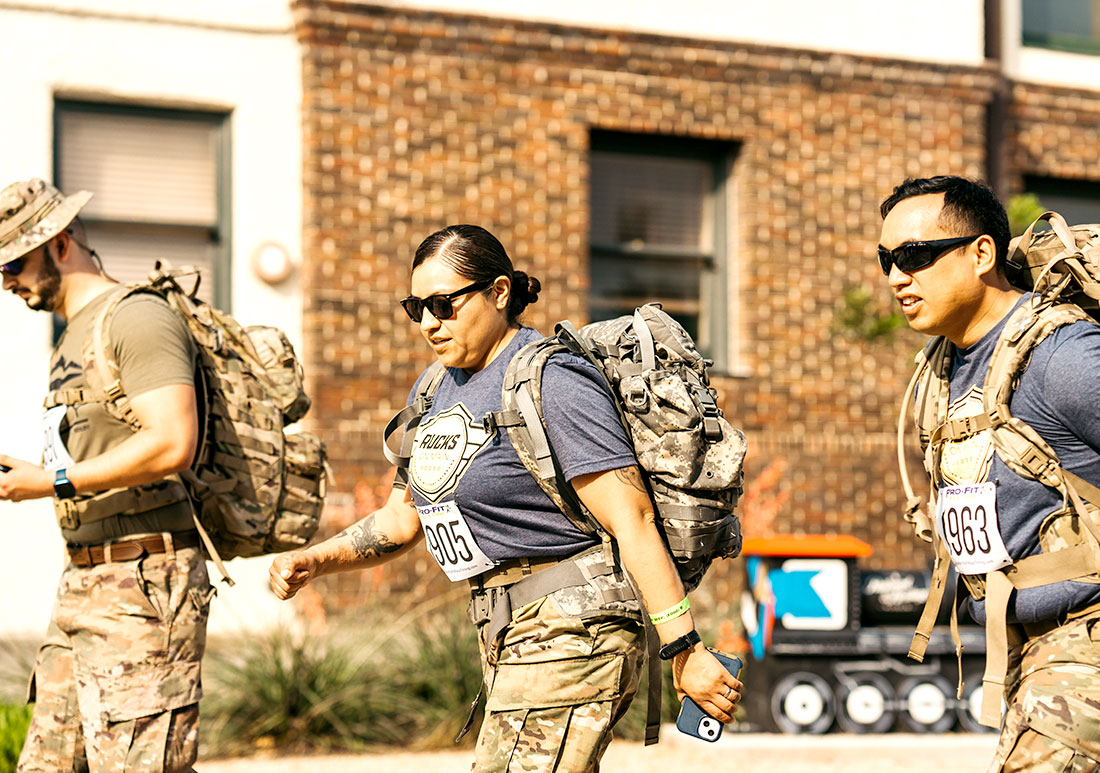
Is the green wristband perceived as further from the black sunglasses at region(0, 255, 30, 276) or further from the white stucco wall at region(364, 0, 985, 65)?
the white stucco wall at region(364, 0, 985, 65)

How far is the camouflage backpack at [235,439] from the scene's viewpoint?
14.9 feet

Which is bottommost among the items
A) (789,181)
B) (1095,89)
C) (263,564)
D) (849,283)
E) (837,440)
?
(263,564)

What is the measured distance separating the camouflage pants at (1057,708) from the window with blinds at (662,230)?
7440 millimetres

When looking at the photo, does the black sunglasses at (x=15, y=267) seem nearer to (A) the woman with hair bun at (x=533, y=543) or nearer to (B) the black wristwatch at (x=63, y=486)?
(B) the black wristwatch at (x=63, y=486)

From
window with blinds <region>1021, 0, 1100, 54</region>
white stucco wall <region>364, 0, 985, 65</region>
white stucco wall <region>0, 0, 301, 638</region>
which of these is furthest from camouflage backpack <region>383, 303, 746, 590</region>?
window with blinds <region>1021, 0, 1100, 54</region>

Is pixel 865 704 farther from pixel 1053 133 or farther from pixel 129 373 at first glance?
pixel 1053 133

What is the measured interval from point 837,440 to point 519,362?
774cm

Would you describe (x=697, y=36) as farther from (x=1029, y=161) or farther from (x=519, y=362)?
(x=519, y=362)

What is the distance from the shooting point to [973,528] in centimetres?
384

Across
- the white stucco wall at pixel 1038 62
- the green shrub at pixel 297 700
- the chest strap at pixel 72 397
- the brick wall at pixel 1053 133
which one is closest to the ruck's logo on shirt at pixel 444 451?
the chest strap at pixel 72 397

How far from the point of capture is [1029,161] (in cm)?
1231

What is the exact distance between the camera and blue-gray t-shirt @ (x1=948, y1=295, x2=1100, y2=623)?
3652 mm

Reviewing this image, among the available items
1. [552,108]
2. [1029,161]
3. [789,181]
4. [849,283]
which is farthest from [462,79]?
[1029,161]

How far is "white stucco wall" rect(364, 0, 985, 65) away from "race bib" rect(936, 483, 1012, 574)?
7.43 m
